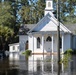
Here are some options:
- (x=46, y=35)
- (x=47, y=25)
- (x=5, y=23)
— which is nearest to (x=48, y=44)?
(x=46, y=35)

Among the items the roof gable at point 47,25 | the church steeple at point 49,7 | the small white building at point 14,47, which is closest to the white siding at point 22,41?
the small white building at point 14,47

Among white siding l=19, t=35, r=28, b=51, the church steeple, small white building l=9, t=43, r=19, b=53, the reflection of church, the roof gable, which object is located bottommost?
small white building l=9, t=43, r=19, b=53

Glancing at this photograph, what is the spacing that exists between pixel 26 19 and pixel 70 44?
1085 inches

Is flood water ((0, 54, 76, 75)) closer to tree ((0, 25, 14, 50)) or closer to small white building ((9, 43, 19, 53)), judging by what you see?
tree ((0, 25, 14, 50))

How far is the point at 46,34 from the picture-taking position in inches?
2188

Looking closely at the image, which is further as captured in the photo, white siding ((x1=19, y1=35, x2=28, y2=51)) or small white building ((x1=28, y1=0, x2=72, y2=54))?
white siding ((x1=19, y1=35, x2=28, y2=51))

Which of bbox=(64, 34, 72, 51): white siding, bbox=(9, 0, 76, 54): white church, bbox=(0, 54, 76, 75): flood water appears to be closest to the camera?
bbox=(0, 54, 76, 75): flood water

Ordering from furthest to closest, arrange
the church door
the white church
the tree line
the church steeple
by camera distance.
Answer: the tree line < the church steeple < the church door < the white church

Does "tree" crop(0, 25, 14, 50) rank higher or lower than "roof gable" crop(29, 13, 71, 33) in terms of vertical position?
lower

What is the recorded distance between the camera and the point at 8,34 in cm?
6353

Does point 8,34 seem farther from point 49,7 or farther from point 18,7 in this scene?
point 18,7

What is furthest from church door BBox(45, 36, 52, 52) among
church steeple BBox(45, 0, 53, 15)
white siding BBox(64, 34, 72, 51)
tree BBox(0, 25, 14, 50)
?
tree BBox(0, 25, 14, 50)

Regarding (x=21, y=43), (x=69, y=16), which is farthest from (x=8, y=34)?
(x=69, y=16)

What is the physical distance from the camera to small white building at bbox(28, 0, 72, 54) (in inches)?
2149
